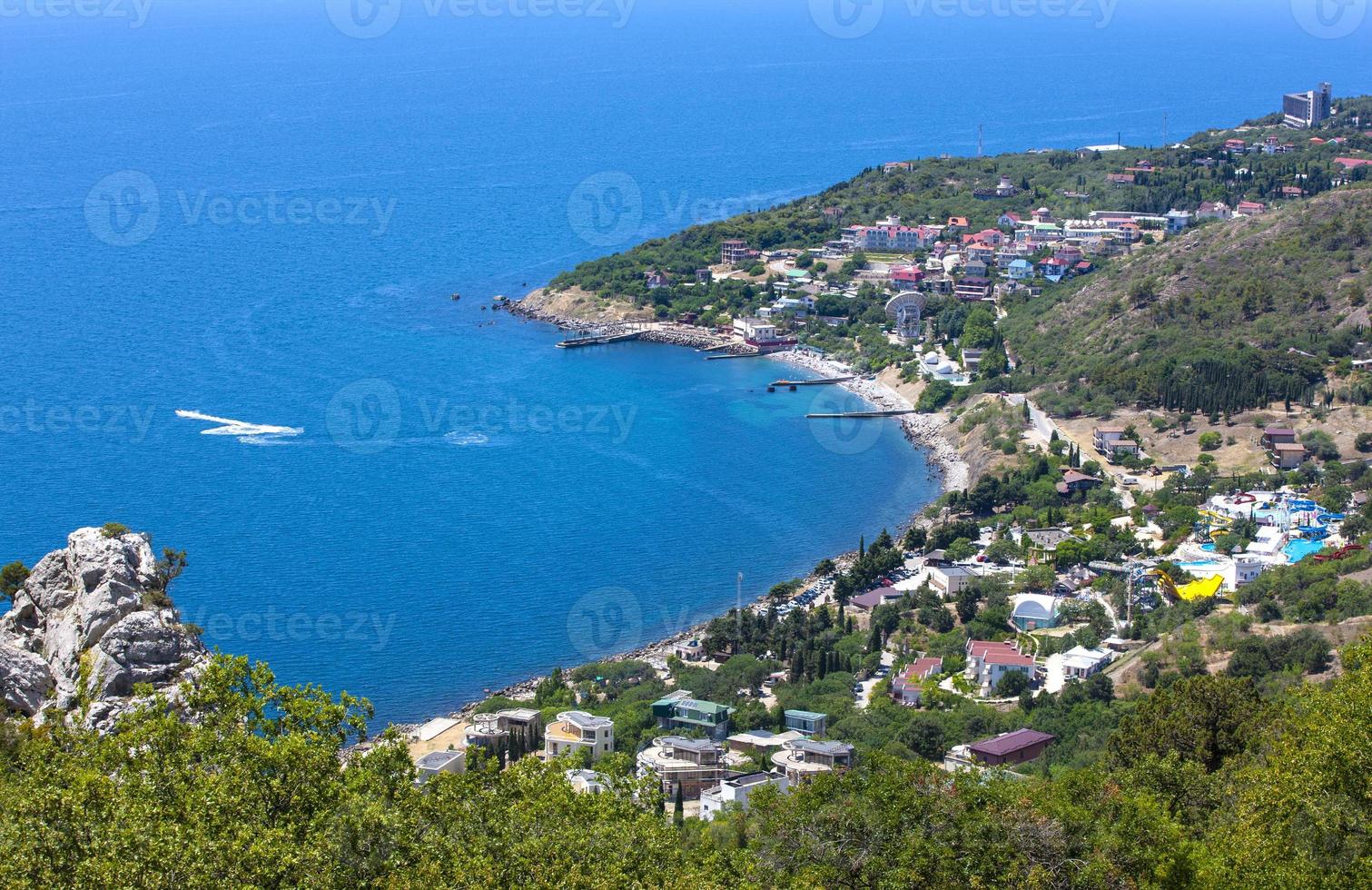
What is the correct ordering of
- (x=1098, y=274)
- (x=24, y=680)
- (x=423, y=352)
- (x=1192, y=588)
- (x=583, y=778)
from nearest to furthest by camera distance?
1. (x=24, y=680)
2. (x=583, y=778)
3. (x=1192, y=588)
4. (x=423, y=352)
5. (x=1098, y=274)

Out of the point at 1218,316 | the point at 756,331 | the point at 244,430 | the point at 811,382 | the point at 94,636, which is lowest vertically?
the point at 94,636

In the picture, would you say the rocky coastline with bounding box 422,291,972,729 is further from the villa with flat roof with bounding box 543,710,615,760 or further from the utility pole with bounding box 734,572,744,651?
the villa with flat roof with bounding box 543,710,615,760

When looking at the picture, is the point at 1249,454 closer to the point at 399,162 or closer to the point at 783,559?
the point at 783,559

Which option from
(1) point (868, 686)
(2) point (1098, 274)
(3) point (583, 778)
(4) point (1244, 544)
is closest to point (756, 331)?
(2) point (1098, 274)

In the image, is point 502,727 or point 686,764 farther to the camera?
point 502,727

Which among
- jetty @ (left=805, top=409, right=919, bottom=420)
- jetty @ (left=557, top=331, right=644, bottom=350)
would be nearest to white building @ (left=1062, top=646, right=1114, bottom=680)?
jetty @ (left=805, top=409, right=919, bottom=420)

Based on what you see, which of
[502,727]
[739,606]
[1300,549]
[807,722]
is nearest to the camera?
[502,727]

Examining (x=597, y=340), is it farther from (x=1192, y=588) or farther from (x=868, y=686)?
(x=868, y=686)

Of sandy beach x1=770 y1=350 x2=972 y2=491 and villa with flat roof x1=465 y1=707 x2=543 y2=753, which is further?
sandy beach x1=770 y1=350 x2=972 y2=491
